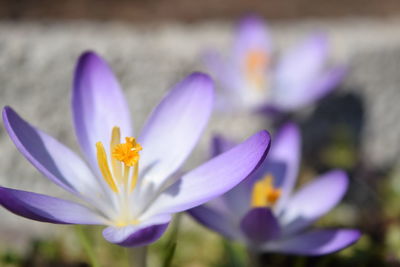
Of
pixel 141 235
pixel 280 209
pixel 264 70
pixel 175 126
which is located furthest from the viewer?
pixel 264 70

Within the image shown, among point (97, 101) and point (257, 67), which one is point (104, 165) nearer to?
point (97, 101)

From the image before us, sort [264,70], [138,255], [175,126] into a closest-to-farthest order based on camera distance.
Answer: [138,255] < [175,126] < [264,70]

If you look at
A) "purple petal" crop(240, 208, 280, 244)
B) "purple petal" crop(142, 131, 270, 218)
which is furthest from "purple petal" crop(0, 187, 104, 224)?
"purple petal" crop(240, 208, 280, 244)

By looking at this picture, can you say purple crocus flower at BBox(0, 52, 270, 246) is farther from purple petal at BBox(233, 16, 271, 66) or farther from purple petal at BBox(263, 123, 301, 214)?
purple petal at BBox(233, 16, 271, 66)

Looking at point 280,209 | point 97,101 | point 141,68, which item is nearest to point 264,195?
point 280,209

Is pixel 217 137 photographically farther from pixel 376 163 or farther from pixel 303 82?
pixel 376 163

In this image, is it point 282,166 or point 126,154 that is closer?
point 126,154
